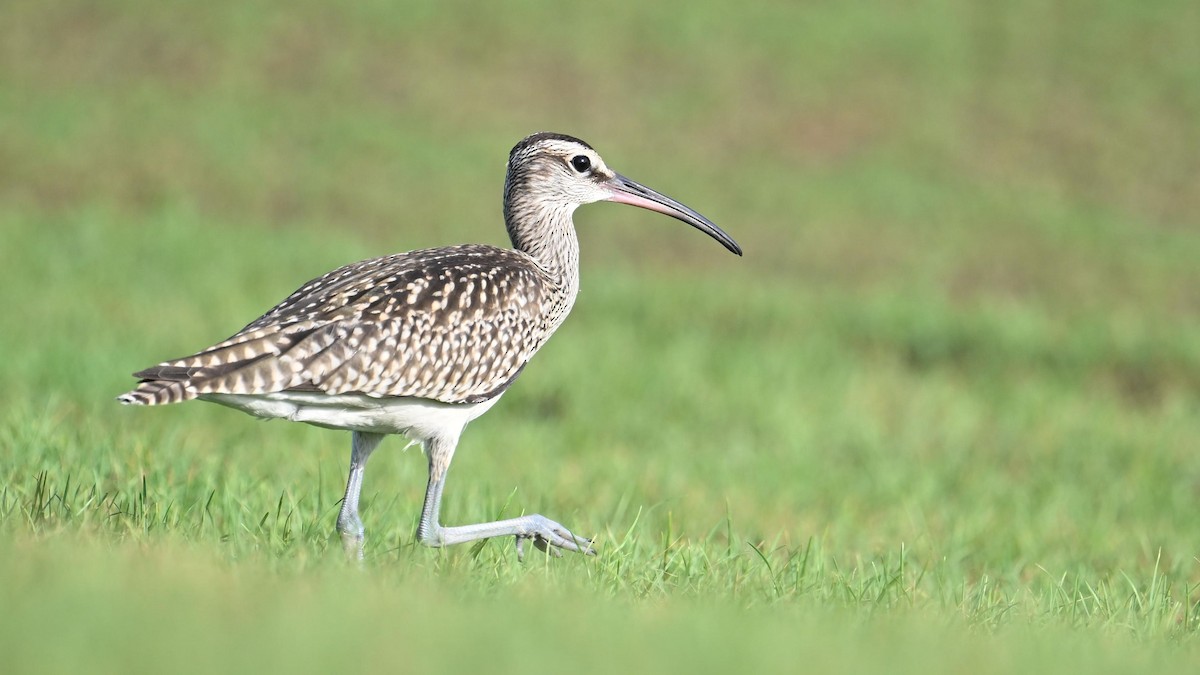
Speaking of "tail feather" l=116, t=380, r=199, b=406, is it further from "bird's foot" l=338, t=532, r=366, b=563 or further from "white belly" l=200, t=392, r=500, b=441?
"bird's foot" l=338, t=532, r=366, b=563

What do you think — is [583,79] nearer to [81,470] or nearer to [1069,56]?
[1069,56]

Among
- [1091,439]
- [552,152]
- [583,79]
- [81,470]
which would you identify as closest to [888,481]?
[1091,439]

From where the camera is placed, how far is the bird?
215 inches

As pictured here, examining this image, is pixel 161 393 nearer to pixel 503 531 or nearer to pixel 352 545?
pixel 352 545

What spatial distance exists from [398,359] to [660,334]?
9.39 m

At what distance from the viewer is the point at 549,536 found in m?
5.85

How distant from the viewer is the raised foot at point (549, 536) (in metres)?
5.83

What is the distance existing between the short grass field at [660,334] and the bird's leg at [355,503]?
117 mm

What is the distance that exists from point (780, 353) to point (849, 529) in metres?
6.18

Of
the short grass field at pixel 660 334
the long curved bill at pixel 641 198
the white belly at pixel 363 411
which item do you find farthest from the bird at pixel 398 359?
the long curved bill at pixel 641 198

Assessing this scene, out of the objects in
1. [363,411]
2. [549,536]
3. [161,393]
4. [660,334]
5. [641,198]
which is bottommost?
[660,334]

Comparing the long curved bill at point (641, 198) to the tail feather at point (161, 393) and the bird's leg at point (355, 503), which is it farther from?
the tail feather at point (161, 393)

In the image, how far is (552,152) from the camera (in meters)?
7.03

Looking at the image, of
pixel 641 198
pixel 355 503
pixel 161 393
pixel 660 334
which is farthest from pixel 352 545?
pixel 660 334
